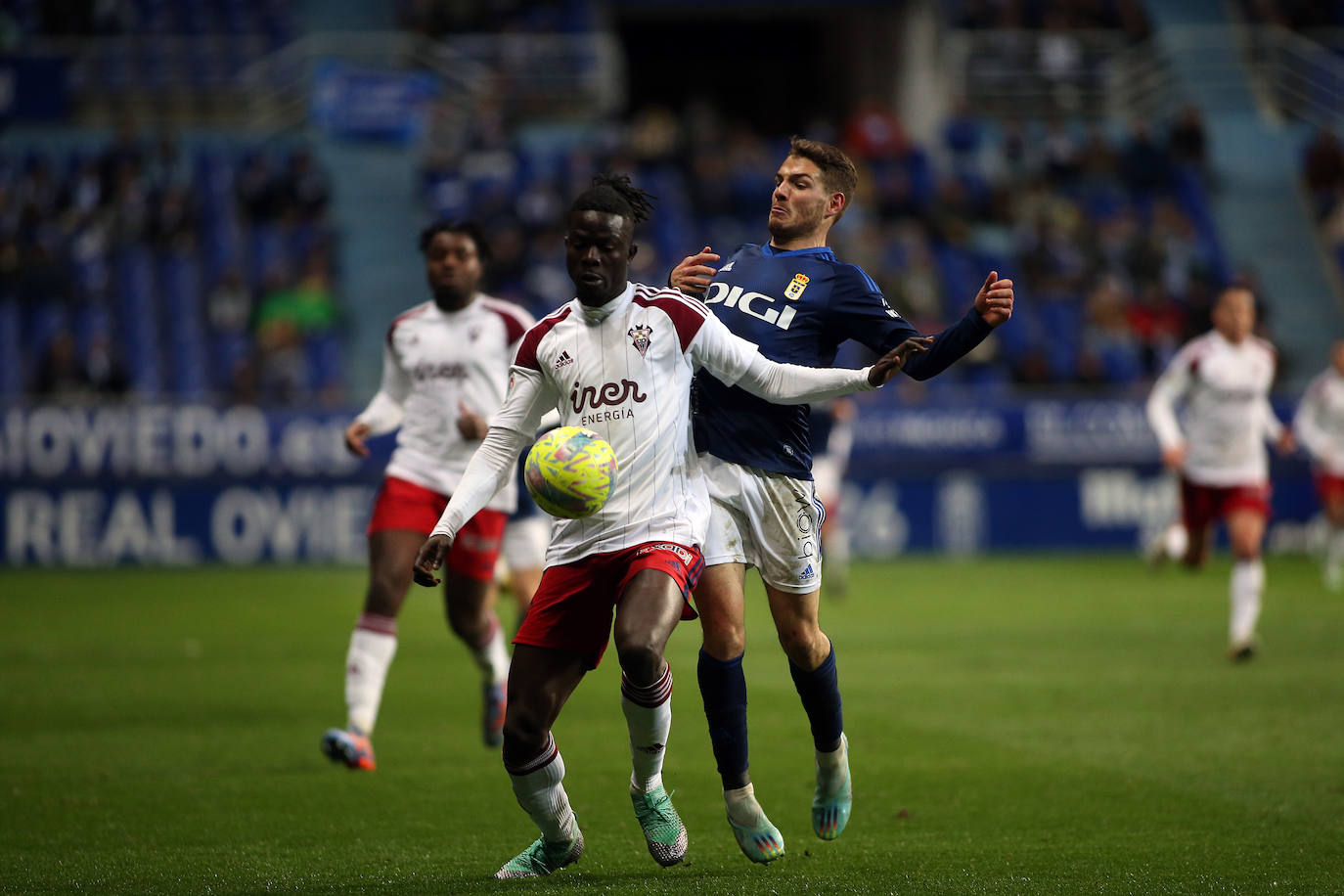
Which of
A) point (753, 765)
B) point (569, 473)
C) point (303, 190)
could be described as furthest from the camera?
point (303, 190)

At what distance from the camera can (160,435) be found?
65.1 feet

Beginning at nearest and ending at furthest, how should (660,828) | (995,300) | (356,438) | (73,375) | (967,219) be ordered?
(995,300), (660,828), (356,438), (73,375), (967,219)

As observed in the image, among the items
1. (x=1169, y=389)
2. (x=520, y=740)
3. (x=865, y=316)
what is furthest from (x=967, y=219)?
(x=520, y=740)

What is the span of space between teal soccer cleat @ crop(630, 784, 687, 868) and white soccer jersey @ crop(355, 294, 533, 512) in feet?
10.0

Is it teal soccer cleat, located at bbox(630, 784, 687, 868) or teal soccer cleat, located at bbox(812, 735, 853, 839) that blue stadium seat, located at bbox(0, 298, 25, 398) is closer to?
teal soccer cleat, located at bbox(812, 735, 853, 839)

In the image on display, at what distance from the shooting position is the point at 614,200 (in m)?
5.48

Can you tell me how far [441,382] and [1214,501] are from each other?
6515 mm

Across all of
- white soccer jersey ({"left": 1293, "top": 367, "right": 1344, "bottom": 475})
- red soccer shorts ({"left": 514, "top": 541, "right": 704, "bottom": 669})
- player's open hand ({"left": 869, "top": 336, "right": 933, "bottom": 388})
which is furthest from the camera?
white soccer jersey ({"left": 1293, "top": 367, "right": 1344, "bottom": 475})

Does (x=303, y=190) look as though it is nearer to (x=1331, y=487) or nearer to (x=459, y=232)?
(x=1331, y=487)

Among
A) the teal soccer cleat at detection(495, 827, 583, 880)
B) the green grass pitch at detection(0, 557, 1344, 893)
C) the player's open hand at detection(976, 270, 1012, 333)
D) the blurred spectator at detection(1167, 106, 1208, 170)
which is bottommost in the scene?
the green grass pitch at detection(0, 557, 1344, 893)

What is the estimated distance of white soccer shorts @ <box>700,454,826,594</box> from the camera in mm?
6047

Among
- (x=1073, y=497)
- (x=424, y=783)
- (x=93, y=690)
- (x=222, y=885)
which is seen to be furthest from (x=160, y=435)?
(x=222, y=885)

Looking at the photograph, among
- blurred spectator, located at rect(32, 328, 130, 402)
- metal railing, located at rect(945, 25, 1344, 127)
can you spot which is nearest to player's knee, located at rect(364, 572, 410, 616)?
blurred spectator, located at rect(32, 328, 130, 402)

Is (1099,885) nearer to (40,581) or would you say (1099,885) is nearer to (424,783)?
(424,783)
